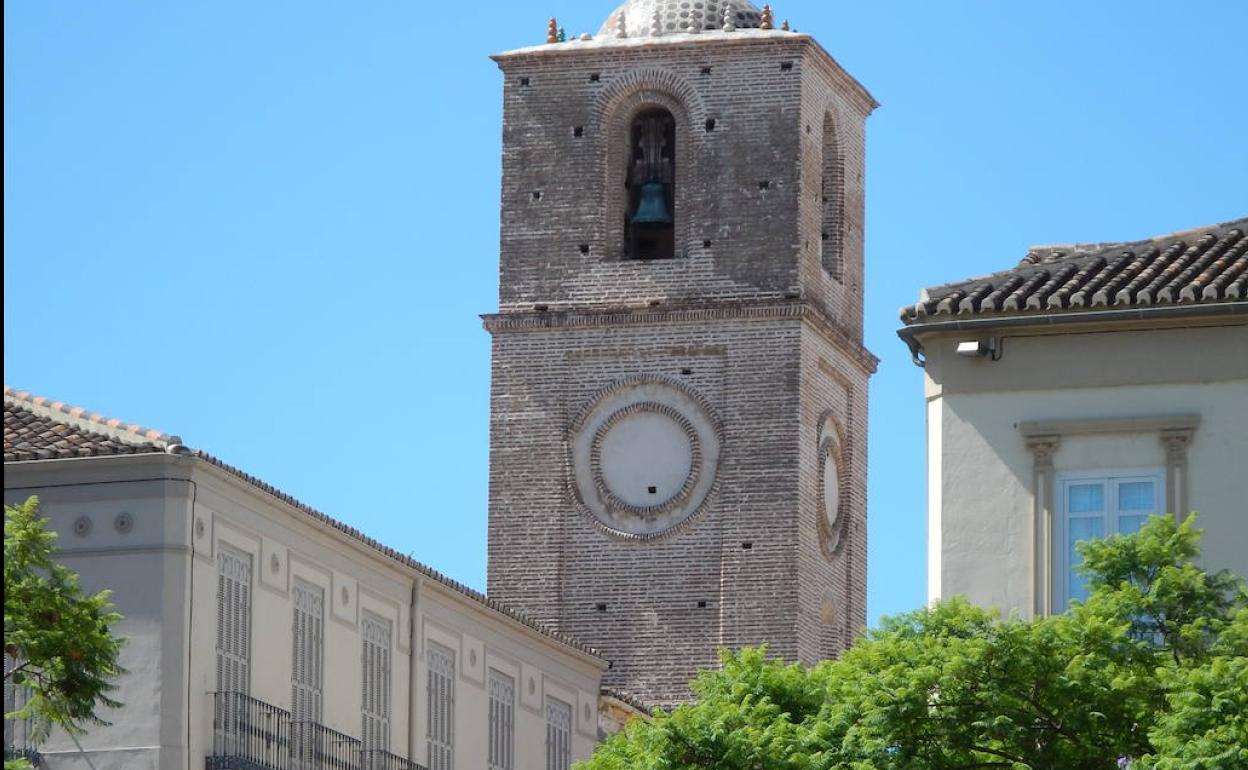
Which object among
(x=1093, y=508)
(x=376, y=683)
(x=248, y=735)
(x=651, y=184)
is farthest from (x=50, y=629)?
(x=651, y=184)

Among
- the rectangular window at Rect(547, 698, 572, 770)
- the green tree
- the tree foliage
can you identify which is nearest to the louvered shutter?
the rectangular window at Rect(547, 698, 572, 770)

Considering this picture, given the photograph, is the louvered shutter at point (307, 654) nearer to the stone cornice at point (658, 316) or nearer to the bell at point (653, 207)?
the stone cornice at point (658, 316)

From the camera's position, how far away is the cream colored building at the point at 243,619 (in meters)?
32.4

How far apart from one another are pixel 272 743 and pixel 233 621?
1.41m

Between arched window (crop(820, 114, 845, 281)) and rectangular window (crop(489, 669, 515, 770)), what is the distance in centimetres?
1427

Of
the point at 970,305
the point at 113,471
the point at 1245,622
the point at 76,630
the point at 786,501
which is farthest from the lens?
the point at 786,501

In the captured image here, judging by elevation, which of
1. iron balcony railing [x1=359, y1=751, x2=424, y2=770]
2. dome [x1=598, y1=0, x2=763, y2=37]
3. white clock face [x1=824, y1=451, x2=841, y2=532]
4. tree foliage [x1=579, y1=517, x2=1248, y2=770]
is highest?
dome [x1=598, y1=0, x2=763, y2=37]

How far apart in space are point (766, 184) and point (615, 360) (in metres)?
3.80

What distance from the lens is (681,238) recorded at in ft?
173

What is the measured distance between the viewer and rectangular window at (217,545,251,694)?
3362cm

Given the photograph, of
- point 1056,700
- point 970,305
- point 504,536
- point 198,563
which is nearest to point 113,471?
point 198,563

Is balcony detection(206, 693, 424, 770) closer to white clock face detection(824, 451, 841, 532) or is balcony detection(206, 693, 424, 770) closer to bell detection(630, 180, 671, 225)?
white clock face detection(824, 451, 841, 532)

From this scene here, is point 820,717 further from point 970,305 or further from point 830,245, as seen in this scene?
point 830,245

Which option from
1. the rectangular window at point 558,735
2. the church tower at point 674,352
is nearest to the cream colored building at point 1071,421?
the rectangular window at point 558,735
